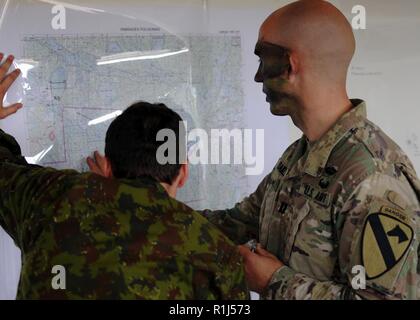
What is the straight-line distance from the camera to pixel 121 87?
1.78 m

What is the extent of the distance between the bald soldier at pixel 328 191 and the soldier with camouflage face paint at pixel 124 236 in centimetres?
24

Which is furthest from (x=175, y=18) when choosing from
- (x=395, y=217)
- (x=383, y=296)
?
(x=383, y=296)

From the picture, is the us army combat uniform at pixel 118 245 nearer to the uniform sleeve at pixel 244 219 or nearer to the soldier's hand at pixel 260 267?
the soldier's hand at pixel 260 267

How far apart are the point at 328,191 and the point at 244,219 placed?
0.45 meters

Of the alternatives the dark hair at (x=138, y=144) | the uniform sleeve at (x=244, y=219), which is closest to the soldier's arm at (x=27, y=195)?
the dark hair at (x=138, y=144)

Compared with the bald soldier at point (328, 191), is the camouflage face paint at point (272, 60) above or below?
above

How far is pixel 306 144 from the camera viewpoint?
1.49 meters

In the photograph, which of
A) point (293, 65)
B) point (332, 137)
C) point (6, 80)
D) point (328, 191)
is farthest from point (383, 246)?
point (6, 80)

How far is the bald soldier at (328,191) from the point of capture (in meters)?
1.14

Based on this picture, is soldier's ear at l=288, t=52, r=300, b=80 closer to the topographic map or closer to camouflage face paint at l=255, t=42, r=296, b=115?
camouflage face paint at l=255, t=42, r=296, b=115

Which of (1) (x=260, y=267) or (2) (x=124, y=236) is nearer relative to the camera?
(2) (x=124, y=236)

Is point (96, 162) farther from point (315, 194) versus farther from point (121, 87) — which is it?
point (315, 194)
